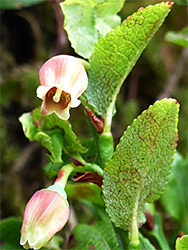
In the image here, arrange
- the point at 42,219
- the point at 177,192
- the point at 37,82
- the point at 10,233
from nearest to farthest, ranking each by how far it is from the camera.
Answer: the point at 42,219
the point at 10,233
the point at 177,192
the point at 37,82

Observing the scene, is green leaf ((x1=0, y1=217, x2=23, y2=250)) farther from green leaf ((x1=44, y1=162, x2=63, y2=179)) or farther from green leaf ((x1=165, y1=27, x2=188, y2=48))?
green leaf ((x1=165, y1=27, x2=188, y2=48))

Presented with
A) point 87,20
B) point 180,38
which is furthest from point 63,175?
point 180,38

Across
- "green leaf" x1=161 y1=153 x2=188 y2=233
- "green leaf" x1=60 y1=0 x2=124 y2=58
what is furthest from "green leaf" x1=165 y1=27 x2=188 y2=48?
"green leaf" x1=161 y1=153 x2=188 y2=233

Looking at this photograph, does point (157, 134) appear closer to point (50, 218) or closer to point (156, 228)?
point (50, 218)

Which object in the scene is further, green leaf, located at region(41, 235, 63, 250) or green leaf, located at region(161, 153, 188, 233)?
green leaf, located at region(161, 153, 188, 233)

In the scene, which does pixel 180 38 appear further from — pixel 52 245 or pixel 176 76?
pixel 176 76
